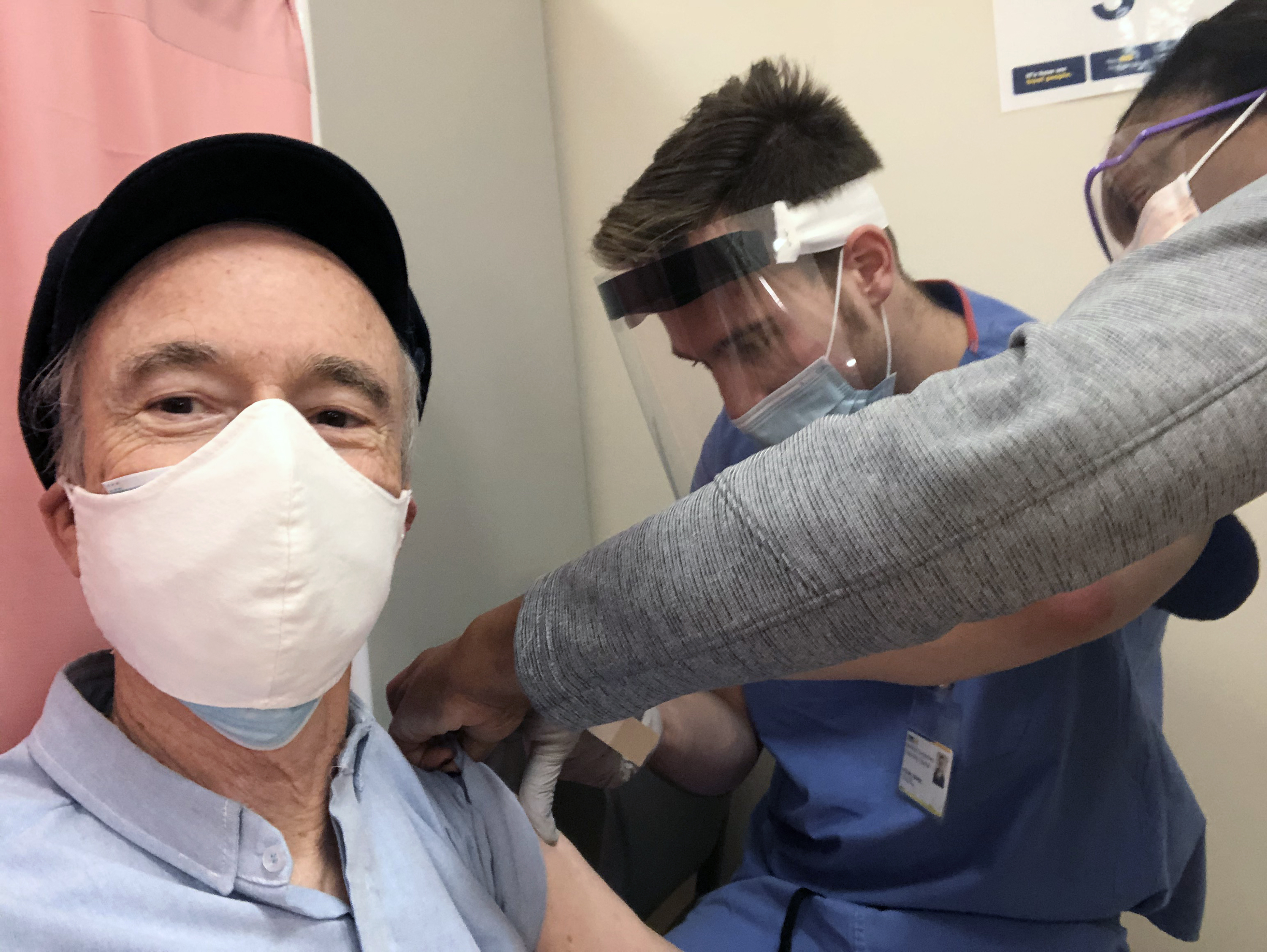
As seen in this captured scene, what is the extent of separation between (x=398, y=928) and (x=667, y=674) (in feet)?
1.10

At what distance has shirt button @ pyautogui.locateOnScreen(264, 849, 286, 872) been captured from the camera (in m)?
0.58

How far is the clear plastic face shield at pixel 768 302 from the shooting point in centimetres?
100

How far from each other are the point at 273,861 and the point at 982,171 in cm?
156

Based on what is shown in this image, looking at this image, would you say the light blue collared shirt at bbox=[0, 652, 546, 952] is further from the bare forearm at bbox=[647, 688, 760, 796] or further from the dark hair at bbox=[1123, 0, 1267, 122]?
the dark hair at bbox=[1123, 0, 1267, 122]

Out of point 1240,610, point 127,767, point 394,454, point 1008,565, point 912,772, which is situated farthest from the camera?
point 1240,610

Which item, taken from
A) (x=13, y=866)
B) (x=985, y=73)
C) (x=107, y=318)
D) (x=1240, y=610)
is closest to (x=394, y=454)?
(x=107, y=318)

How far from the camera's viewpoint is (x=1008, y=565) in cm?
47

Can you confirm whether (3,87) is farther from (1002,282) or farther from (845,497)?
(1002,282)

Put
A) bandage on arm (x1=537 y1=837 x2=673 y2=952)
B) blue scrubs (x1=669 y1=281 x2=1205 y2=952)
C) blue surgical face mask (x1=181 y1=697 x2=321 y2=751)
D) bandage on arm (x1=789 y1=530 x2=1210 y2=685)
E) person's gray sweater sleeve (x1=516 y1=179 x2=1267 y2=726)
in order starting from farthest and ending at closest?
blue scrubs (x1=669 y1=281 x2=1205 y2=952), bandage on arm (x1=537 y1=837 x2=673 y2=952), bandage on arm (x1=789 y1=530 x2=1210 y2=685), blue surgical face mask (x1=181 y1=697 x2=321 y2=751), person's gray sweater sleeve (x1=516 y1=179 x2=1267 y2=726)

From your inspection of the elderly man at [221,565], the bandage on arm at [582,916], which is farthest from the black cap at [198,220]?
the bandage on arm at [582,916]

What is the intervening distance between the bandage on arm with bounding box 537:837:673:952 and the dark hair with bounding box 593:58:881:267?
81 centimetres

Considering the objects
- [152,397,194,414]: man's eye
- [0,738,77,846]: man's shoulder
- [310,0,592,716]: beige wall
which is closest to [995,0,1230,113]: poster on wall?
[310,0,592,716]: beige wall

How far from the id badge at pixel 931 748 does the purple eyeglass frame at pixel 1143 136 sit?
657mm

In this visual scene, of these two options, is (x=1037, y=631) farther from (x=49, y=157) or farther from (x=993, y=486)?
(x=49, y=157)
